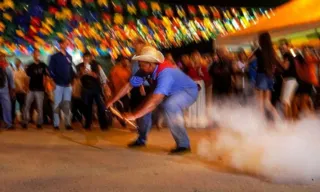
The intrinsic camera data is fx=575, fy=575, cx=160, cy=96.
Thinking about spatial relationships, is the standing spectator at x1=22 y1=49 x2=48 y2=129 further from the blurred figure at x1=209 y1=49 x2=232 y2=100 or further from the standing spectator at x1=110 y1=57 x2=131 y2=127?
the blurred figure at x1=209 y1=49 x2=232 y2=100

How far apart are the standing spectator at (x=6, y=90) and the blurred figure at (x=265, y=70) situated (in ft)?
17.1

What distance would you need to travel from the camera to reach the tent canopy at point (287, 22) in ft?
31.5

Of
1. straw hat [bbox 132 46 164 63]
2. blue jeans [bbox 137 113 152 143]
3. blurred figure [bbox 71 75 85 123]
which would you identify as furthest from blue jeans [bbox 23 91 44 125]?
straw hat [bbox 132 46 164 63]

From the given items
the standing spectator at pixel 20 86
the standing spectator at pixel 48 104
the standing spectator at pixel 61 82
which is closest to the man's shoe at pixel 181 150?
the standing spectator at pixel 61 82

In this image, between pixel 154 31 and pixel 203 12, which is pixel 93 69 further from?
pixel 154 31

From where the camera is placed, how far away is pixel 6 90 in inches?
480

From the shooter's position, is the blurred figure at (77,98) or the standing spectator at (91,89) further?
the blurred figure at (77,98)

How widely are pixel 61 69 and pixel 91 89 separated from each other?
30.1 inches

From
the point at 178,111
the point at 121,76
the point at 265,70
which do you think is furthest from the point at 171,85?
the point at 121,76

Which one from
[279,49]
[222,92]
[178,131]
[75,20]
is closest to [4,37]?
[75,20]

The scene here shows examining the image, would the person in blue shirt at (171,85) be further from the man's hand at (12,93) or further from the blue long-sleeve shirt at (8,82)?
the man's hand at (12,93)

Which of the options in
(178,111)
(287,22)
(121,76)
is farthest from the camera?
(121,76)

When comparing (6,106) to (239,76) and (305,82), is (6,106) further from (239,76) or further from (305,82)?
(305,82)

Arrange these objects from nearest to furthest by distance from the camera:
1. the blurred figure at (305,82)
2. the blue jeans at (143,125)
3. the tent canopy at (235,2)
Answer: the blue jeans at (143,125)
the blurred figure at (305,82)
the tent canopy at (235,2)
